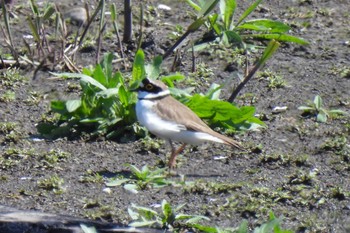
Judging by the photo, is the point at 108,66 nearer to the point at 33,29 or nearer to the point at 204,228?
the point at 33,29

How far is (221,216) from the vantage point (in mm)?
6797

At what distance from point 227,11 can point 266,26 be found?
0.38m

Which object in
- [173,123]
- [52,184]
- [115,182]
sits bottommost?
[52,184]

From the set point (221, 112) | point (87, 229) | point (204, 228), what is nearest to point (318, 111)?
point (221, 112)

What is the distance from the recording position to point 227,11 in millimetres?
9469

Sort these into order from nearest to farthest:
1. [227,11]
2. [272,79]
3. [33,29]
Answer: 1. [33,29]
2. [272,79]
3. [227,11]

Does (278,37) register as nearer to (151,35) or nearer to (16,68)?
(151,35)

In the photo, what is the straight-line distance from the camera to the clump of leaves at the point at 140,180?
7184 millimetres

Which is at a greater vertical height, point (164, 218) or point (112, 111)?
point (164, 218)

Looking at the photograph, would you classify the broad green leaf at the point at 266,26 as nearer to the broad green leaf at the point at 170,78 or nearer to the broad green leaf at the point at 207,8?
the broad green leaf at the point at 207,8

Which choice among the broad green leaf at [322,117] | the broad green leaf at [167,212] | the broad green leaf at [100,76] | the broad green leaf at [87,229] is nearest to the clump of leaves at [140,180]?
the broad green leaf at [167,212]

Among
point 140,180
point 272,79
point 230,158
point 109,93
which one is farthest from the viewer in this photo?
point 272,79

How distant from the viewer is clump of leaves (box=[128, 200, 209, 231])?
6461 millimetres

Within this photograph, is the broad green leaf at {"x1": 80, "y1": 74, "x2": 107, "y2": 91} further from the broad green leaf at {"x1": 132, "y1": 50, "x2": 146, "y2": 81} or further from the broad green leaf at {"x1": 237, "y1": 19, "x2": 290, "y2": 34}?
the broad green leaf at {"x1": 237, "y1": 19, "x2": 290, "y2": 34}
